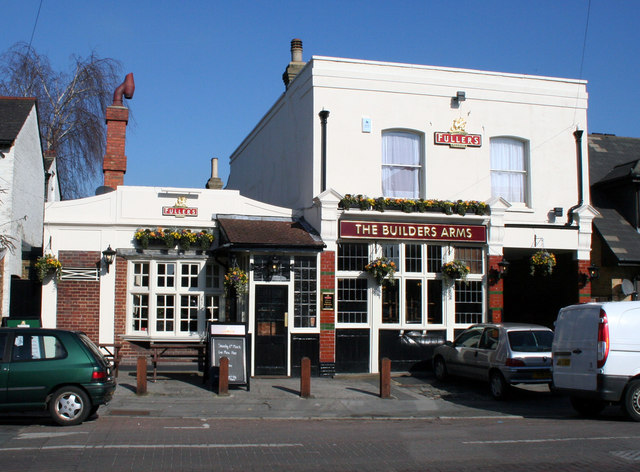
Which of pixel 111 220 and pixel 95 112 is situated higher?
pixel 95 112

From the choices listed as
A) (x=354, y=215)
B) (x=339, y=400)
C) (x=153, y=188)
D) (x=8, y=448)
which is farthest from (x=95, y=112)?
(x=8, y=448)

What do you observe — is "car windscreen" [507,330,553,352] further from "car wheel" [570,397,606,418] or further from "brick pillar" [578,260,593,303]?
"brick pillar" [578,260,593,303]

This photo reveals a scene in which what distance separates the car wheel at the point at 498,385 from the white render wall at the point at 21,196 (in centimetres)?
1076

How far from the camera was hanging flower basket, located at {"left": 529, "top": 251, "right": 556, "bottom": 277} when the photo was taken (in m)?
17.8

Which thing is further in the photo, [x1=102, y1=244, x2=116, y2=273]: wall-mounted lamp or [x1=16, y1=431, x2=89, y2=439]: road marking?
[x1=102, y1=244, x2=116, y2=273]: wall-mounted lamp

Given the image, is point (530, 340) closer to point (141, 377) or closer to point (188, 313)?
point (141, 377)

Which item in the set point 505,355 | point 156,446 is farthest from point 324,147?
point 156,446

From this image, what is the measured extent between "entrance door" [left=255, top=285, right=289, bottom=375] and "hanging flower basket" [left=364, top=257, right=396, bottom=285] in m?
2.33

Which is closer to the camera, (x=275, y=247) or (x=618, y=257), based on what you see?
(x=275, y=247)

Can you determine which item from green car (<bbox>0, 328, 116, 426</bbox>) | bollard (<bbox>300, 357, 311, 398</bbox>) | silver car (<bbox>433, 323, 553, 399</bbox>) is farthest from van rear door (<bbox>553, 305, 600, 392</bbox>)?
green car (<bbox>0, 328, 116, 426</bbox>)

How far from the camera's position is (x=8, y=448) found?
8.65m

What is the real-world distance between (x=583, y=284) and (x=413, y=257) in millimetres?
4898

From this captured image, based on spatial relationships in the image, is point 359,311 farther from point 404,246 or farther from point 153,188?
point 153,188

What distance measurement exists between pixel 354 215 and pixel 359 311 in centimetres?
243
